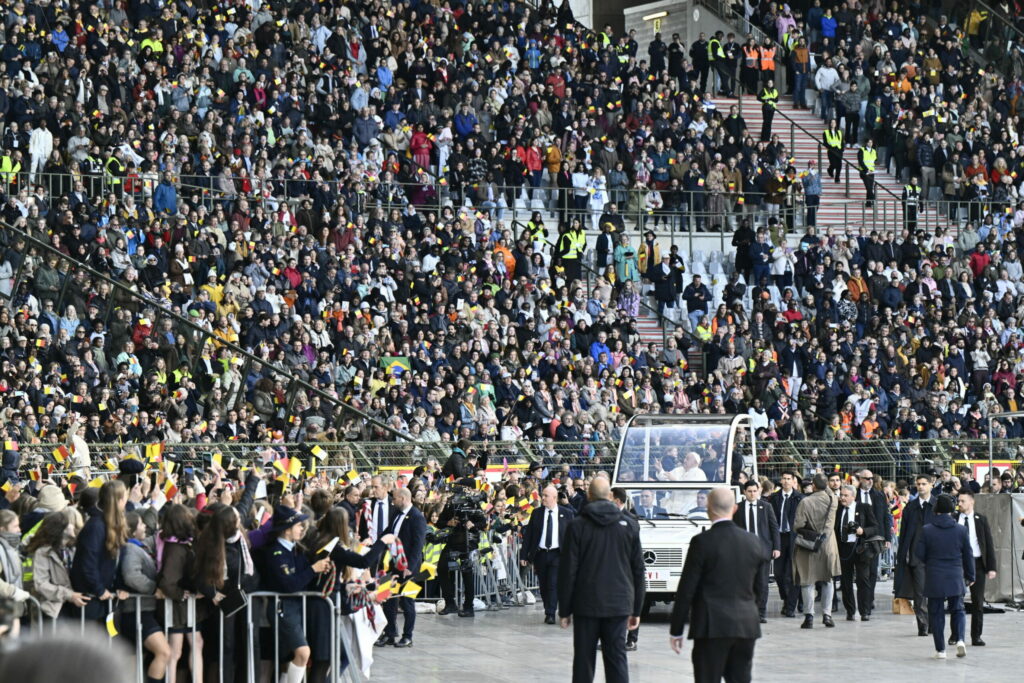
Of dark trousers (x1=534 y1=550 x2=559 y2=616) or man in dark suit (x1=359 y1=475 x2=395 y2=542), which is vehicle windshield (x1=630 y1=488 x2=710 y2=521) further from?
man in dark suit (x1=359 y1=475 x2=395 y2=542)

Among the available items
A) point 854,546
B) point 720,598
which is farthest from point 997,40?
point 720,598

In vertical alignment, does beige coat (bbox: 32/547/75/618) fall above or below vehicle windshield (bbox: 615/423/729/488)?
below

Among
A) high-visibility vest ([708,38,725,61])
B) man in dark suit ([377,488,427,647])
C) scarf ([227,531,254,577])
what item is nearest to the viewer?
scarf ([227,531,254,577])

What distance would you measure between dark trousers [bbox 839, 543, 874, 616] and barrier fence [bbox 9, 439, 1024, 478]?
5854 mm

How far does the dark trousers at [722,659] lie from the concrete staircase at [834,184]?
2860cm

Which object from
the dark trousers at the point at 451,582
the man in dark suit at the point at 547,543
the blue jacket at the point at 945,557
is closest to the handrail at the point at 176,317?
the dark trousers at the point at 451,582

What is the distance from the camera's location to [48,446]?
21.0 metres

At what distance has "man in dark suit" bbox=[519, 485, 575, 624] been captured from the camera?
19734mm

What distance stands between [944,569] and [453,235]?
18.1 metres

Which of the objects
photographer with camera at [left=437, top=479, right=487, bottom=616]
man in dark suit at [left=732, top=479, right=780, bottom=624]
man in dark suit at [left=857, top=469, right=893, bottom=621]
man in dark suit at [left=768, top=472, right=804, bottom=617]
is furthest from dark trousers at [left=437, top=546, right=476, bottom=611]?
man in dark suit at [left=857, top=469, right=893, bottom=621]

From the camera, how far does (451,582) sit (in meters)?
20.7

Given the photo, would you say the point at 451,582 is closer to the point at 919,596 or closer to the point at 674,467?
the point at 674,467

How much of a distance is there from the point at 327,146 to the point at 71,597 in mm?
22835

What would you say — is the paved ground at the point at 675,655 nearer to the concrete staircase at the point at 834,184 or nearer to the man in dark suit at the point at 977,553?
the man in dark suit at the point at 977,553
